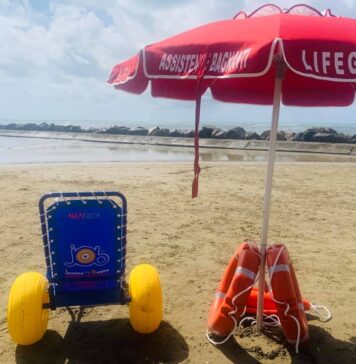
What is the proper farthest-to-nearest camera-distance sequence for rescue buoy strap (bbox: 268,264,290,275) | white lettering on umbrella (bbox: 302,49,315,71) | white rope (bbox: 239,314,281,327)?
white rope (bbox: 239,314,281,327)
rescue buoy strap (bbox: 268,264,290,275)
white lettering on umbrella (bbox: 302,49,315,71)

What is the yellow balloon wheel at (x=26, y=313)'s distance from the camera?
3.66 meters

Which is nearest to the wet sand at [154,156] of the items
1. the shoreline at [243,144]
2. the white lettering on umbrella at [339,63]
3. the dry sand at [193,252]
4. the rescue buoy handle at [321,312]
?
the shoreline at [243,144]

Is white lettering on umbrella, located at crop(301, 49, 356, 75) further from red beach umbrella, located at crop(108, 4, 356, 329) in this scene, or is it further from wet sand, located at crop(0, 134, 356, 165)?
wet sand, located at crop(0, 134, 356, 165)

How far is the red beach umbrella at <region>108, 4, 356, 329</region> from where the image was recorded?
2771 millimetres

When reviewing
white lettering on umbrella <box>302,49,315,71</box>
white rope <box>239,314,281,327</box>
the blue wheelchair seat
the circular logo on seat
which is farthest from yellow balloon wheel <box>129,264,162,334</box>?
white lettering on umbrella <box>302,49,315,71</box>

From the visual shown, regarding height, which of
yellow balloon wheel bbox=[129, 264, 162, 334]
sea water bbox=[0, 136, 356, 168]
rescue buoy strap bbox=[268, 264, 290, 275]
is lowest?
sea water bbox=[0, 136, 356, 168]

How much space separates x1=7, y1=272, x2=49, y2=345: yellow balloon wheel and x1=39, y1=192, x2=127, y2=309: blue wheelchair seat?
0.47 feet

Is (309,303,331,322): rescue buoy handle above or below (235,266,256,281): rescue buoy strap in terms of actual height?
below

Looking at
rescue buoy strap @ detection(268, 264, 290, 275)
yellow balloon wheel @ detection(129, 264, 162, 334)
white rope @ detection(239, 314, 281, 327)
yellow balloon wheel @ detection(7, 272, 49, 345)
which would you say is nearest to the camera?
yellow balloon wheel @ detection(7, 272, 49, 345)

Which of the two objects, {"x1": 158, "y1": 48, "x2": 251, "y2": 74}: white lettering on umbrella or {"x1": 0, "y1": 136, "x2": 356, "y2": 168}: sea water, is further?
{"x1": 0, "y1": 136, "x2": 356, "y2": 168}: sea water

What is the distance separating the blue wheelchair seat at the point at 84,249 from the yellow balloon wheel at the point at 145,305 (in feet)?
0.40

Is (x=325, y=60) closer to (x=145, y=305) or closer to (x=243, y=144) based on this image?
(x=145, y=305)

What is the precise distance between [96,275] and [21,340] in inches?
32.4

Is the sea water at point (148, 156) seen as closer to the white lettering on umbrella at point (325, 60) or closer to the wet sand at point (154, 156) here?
the wet sand at point (154, 156)
